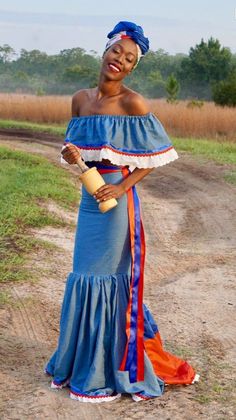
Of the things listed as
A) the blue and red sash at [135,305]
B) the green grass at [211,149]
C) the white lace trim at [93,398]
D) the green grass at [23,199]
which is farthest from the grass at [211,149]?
the white lace trim at [93,398]

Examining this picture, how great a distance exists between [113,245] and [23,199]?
17.5 feet

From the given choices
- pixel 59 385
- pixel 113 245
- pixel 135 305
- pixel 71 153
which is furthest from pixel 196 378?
pixel 71 153

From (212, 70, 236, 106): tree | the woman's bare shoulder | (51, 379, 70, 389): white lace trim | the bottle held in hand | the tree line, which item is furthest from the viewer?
the tree line

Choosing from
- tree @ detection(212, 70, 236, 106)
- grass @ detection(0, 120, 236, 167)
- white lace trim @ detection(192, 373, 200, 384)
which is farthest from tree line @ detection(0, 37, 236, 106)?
white lace trim @ detection(192, 373, 200, 384)

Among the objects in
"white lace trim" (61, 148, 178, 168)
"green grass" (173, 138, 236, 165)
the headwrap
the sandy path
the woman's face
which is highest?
the headwrap

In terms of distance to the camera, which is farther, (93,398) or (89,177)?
(93,398)

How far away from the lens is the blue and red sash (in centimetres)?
395

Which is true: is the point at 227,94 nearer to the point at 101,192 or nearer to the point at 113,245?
the point at 113,245

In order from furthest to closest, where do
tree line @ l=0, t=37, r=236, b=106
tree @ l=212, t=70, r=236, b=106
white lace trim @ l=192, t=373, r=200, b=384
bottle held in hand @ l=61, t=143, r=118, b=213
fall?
tree line @ l=0, t=37, r=236, b=106 → tree @ l=212, t=70, r=236, b=106 → white lace trim @ l=192, t=373, r=200, b=384 → bottle held in hand @ l=61, t=143, r=118, b=213

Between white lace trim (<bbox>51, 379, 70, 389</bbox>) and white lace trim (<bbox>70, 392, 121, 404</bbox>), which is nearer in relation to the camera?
white lace trim (<bbox>70, 392, 121, 404</bbox>)

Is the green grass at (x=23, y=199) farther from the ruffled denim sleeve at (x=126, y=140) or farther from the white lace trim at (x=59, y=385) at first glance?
the ruffled denim sleeve at (x=126, y=140)

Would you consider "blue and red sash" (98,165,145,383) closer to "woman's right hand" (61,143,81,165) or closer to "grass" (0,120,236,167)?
"woman's right hand" (61,143,81,165)

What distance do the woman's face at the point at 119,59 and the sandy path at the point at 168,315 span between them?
1.64 meters

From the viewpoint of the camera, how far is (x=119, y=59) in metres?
3.87
